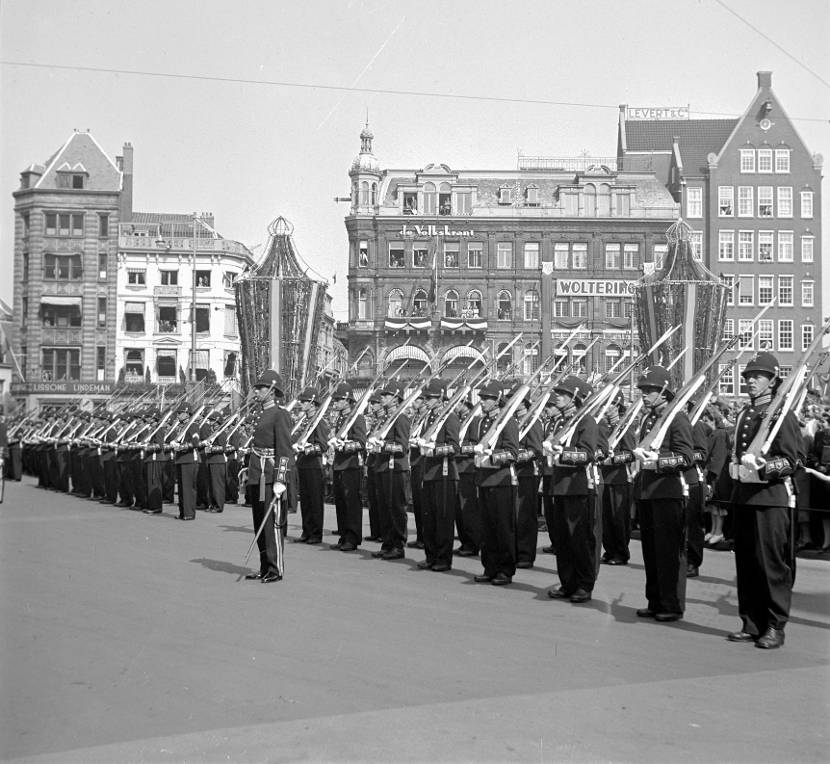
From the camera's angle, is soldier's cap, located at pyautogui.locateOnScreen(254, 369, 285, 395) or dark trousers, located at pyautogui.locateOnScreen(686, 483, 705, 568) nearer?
soldier's cap, located at pyautogui.locateOnScreen(254, 369, 285, 395)

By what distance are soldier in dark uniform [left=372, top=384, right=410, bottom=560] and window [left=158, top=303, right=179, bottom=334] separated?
154 feet

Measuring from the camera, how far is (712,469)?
1276 cm

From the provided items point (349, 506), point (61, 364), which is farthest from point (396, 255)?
point (349, 506)

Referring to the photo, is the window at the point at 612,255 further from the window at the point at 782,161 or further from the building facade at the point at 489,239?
the window at the point at 782,161

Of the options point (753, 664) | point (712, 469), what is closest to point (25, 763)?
point (753, 664)

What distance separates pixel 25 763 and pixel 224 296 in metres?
54.5

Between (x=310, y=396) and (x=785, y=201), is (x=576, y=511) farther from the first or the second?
(x=785, y=201)

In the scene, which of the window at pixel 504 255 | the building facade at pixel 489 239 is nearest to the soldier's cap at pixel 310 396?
the building facade at pixel 489 239

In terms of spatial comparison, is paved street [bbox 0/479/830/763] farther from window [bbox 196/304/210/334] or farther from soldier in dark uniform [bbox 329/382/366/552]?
window [bbox 196/304/210/334]

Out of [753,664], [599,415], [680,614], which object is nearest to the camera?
[753,664]

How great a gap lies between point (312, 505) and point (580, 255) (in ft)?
154

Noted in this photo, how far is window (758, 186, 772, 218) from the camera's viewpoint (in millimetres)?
54969

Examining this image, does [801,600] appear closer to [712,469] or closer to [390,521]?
[712,469]

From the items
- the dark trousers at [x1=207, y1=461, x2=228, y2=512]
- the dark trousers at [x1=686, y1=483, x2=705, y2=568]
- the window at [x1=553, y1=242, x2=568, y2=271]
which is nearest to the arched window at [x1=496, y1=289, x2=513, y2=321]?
the window at [x1=553, y1=242, x2=568, y2=271]
